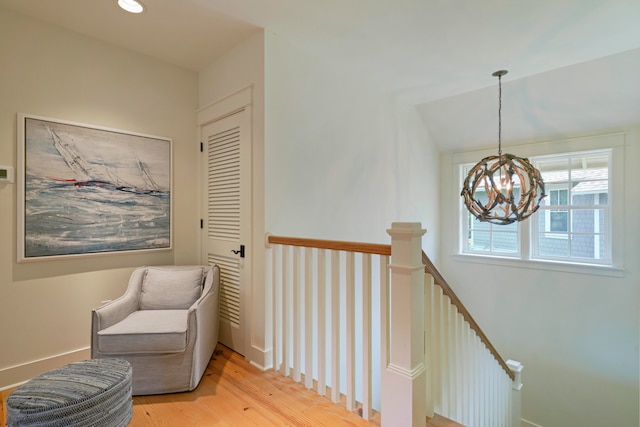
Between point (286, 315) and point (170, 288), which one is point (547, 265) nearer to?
point (286, 315)

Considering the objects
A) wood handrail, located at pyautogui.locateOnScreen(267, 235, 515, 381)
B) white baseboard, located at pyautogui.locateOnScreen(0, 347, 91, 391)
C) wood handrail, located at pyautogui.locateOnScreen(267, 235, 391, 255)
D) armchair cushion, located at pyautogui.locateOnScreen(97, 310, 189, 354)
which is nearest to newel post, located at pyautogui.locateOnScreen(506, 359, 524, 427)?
wood handrail, located at pyautogui.locateOnScreen(267, 235, 515, 381)

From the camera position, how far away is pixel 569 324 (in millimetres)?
3818

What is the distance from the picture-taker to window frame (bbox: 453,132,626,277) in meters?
3.58

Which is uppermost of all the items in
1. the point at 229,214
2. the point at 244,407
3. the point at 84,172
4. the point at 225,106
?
the point at 225,106

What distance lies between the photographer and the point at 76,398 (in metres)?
1.31

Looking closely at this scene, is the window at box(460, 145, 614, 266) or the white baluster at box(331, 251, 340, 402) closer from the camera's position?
the white baluster at box(331, 251, 340, 402)

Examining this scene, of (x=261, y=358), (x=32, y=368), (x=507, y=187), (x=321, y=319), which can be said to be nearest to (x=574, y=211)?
(x=507, y=187)

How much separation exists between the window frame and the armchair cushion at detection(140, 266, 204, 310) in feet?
12.3

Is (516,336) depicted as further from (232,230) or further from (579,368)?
(232,230)

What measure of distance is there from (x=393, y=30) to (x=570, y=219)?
3.38m

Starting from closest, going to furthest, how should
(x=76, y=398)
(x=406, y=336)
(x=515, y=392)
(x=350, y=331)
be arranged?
(x=76, y=398) < (x=406, y=336) < (x=350, y=331) < (x=515, y=392)

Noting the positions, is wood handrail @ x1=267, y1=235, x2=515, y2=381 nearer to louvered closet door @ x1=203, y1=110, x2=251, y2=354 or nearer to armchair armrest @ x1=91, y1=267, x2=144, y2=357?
louvered closet door @ x1=203, y1=110, x2=251, y2=354

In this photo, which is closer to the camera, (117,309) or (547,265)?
(117,309)

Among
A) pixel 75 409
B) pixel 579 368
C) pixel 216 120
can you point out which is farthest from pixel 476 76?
pixel 75 409
